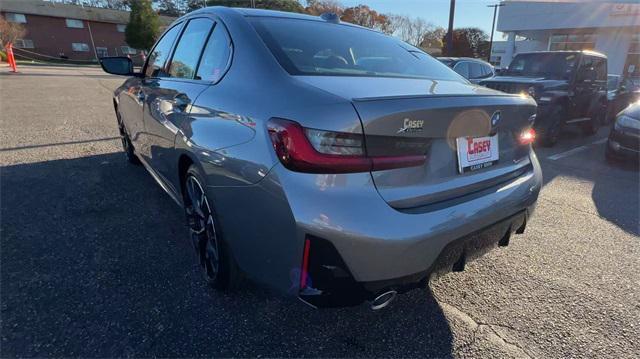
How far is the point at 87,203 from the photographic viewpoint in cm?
358

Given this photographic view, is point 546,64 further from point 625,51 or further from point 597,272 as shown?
point 625,51

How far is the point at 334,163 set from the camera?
1.46 metres

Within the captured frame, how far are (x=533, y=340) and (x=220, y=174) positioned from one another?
1951 millimetres

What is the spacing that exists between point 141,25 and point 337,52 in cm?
4831

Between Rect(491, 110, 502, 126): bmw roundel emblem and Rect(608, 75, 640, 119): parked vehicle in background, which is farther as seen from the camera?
Rect(608, 75, 640, 119): parked vehicle in background

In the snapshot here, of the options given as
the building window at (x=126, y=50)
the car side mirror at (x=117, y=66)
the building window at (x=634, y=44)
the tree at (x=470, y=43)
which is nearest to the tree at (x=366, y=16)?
the tree at (x=470, y=43)

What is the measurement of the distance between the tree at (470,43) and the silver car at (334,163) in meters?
53.3

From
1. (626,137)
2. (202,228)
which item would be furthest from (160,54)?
(626,137)

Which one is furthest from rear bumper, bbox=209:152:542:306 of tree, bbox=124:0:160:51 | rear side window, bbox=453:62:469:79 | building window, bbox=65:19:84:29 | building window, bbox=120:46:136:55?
building window, bbox=120:46:136:55

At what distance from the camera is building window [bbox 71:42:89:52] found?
44.9 meters

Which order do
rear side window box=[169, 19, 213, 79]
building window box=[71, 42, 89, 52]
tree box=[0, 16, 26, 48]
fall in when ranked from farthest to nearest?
building window box=[71, 42, 89, 52] < tree box=[0, 16, 26, 48] < rear side window box=[169, 19, 213, 79]

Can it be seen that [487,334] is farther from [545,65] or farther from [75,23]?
[75,23]

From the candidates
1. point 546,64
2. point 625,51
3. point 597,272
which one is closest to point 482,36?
point 625,51

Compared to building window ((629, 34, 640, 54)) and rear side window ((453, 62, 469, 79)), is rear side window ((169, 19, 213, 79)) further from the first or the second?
building window ((629, 34, 640, 54))
